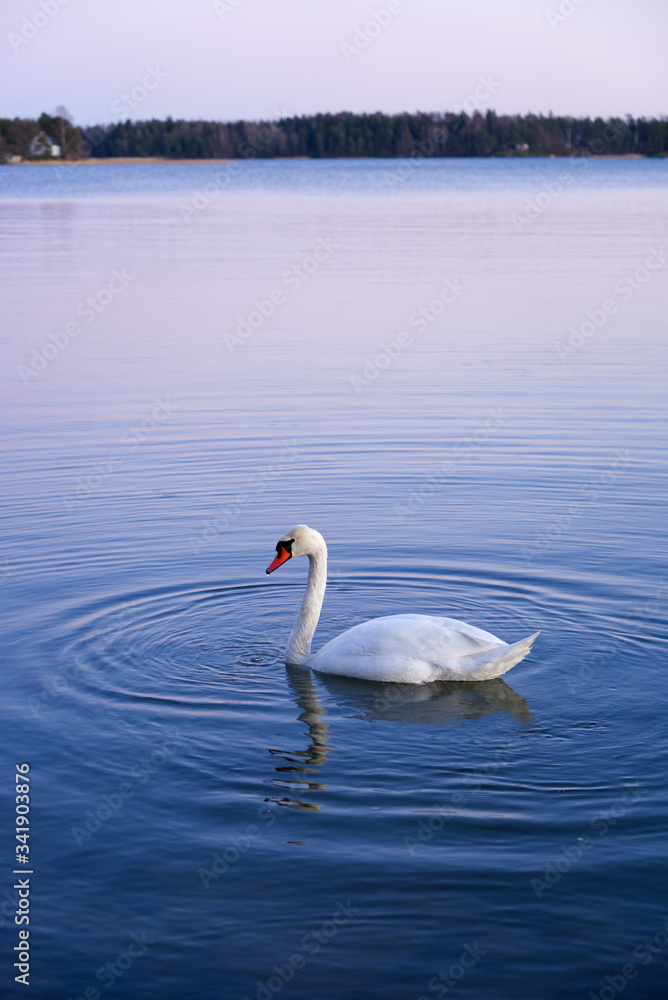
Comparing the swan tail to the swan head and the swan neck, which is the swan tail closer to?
the swan neck

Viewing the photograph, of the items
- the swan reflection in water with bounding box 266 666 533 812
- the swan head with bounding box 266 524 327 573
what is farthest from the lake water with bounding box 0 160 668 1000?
the swan head with bounding box 266 524 327 573

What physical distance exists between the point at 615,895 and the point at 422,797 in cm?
134

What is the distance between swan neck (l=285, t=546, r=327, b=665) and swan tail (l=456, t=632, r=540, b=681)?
1.42 metres

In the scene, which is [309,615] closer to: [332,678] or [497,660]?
[332,678]

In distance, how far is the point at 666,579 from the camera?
437 inches

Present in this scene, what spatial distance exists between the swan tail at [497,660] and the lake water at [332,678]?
0.23 m

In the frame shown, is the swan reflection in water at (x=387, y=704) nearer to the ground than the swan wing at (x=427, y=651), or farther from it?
nearer to the ground

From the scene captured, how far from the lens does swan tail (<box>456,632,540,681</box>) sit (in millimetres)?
8594

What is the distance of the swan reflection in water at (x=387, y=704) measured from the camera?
26.4ft

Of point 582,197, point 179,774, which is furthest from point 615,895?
point 582,197

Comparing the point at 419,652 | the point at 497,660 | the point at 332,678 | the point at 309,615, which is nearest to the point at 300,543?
the point at 309,615

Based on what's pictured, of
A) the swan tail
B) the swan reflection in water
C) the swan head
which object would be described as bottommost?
the swan reflection in water

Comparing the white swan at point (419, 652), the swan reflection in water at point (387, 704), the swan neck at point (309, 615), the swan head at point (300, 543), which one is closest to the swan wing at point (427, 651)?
the white swan at point (419, 652)

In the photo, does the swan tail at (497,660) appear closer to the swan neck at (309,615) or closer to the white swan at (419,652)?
the white swan at (419,652)
